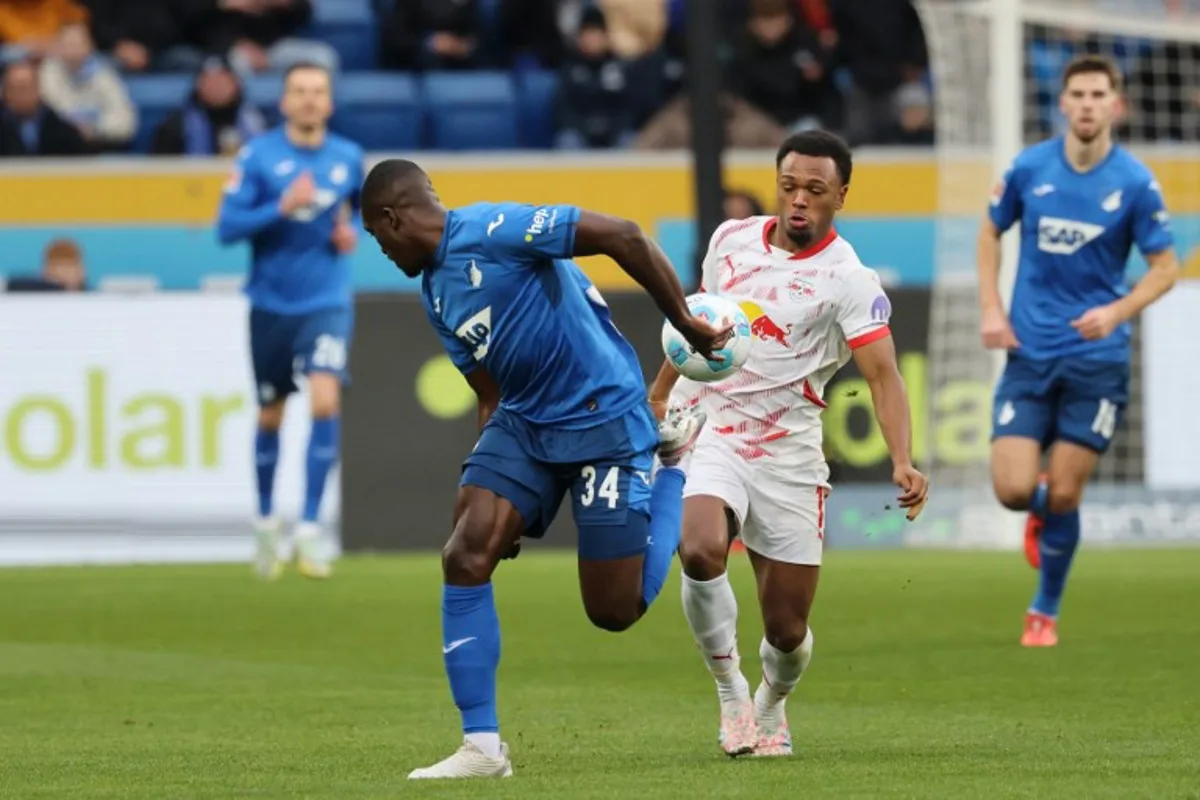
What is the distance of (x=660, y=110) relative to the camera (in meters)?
20.8

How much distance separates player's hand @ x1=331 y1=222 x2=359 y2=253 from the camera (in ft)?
47.7

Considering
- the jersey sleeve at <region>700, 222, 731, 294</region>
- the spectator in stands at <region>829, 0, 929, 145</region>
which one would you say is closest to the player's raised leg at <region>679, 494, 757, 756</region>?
the jersey sleeve at <region>700, 222, 731, 294</region>

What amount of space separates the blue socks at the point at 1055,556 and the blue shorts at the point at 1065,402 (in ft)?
1.13

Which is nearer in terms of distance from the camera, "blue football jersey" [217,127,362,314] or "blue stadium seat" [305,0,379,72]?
"blue football jersey" [217,127,362,314]

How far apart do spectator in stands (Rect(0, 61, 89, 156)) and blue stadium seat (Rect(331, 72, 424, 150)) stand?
207 cm

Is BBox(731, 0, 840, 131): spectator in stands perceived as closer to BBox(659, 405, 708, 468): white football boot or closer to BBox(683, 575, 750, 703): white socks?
BBox(659, 405, 708, 468): white football boot

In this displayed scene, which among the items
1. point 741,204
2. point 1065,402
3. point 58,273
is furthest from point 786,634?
point 58,273

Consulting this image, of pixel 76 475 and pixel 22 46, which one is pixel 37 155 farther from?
pixel 76 475

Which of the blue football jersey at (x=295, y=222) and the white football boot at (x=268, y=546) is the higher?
the blue football jersey at (x=295, y=222)

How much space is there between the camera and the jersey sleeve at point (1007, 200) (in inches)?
452

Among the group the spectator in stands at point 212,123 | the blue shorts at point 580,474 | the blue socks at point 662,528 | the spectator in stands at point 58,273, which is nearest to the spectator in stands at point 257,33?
the spectator in stands at point 212,123

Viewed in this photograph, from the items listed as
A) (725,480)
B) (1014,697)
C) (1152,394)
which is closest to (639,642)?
(1014,697)

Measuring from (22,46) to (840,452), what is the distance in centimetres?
846

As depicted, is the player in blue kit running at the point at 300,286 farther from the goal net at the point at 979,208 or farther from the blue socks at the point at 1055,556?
the blue socks at the point at 1055,556
